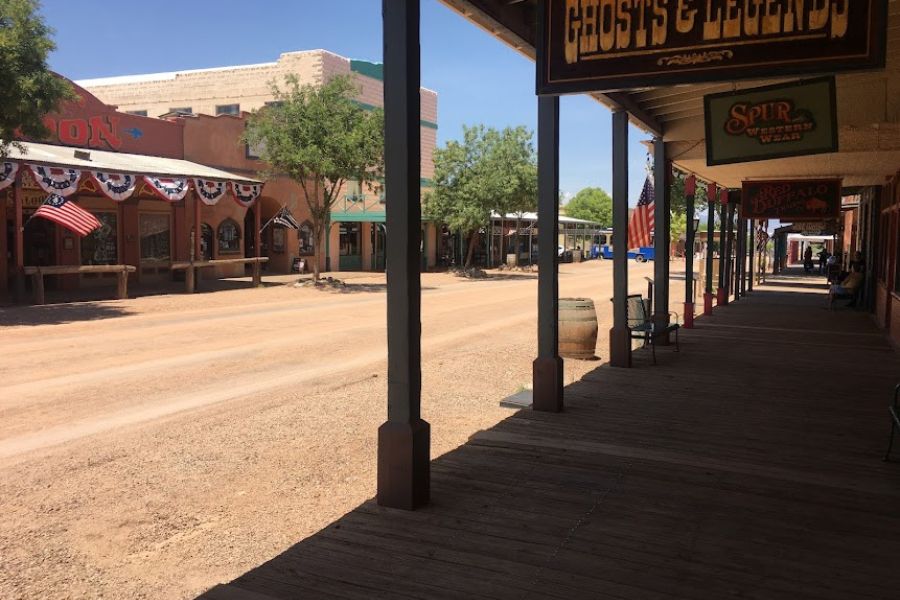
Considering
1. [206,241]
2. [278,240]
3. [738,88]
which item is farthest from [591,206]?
[738,88]

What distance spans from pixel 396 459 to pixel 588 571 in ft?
4.65

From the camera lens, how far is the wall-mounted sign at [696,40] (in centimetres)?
431

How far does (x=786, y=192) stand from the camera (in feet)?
55.4

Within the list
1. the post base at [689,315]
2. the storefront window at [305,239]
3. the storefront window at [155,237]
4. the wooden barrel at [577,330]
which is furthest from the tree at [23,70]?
Result: the storefront window at [305,239]

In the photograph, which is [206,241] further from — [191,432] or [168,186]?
[191,432]

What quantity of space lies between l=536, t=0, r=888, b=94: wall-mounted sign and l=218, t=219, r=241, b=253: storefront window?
1061 inches

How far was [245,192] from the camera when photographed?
25562 mm

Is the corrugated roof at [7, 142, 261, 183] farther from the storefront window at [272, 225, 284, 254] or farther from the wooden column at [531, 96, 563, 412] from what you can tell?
the wooden column at [531, 96, 563, 412]

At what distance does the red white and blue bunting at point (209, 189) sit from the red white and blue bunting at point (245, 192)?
363 mm

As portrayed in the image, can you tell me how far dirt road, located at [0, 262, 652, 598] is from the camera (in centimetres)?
450

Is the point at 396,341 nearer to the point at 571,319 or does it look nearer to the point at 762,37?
the point at 762,37

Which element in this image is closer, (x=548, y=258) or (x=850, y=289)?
(x=548, y=258)

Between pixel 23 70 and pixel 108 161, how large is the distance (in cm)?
732

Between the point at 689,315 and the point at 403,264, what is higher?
the point at 403,264
